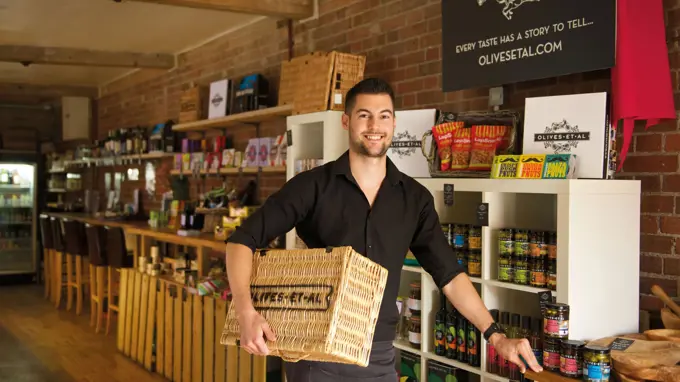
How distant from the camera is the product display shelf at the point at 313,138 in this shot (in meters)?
3.87

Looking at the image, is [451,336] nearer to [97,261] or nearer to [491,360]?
[491,360]

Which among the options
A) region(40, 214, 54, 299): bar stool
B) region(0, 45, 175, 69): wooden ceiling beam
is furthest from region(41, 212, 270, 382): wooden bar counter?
region(40, 214, 54, 299): bar stool

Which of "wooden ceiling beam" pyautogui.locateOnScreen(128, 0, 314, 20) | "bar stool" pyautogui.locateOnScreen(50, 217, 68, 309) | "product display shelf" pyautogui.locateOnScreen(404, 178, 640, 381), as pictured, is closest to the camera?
"product display shelf" pyautogui.locateOnScreen(404, 178, 640, 381)

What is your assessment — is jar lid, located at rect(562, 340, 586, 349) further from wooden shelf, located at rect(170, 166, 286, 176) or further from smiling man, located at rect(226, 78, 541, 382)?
wooden shelf, located at rect(170, 166, 286, 176)

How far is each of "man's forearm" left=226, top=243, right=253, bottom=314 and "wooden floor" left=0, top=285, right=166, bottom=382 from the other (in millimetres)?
3582

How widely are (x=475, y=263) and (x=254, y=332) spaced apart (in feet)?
4.64

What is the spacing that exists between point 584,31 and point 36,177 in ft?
30.3

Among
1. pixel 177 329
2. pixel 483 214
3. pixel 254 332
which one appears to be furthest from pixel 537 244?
pixel 177 329

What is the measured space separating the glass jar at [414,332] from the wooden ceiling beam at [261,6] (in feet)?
7.65

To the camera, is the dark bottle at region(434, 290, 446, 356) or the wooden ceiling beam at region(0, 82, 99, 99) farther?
the wooden ceiling beam at region(0, 82, 99, 99)

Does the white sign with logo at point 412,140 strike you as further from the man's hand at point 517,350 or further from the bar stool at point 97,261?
the bar stool at point 97,261

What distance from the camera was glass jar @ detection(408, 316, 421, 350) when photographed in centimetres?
319

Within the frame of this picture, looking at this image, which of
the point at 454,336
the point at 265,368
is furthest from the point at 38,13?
the point at 454,336

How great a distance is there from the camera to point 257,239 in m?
1.96
